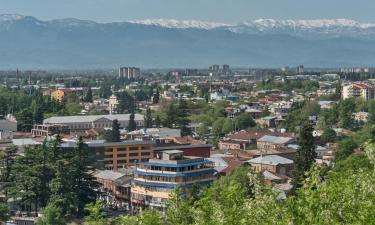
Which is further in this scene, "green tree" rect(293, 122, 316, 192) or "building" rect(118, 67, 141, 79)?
"building" rect(118, 67, 141, 79)

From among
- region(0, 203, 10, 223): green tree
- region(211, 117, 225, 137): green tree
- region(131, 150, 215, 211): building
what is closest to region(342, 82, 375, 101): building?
region(211, 117, 225, 137): green tree

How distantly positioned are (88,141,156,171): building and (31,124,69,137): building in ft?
24.5

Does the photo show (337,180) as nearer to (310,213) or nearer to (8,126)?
(310,213)

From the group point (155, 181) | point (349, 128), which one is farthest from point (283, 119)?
point (155, 181)

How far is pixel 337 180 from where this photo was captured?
11578mm

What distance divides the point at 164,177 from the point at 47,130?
59.6ft

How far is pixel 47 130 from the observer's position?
4244 centimetres

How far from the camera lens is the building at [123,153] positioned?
34.7 meters

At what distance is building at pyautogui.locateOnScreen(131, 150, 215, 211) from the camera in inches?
999

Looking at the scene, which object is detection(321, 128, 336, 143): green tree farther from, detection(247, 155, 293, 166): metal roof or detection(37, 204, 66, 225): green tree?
detection(37, 204, 66, 225): green tree

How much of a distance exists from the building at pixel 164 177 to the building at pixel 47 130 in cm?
1602

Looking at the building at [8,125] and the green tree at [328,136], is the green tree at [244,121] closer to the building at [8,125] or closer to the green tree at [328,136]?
the green tree at [328,136]

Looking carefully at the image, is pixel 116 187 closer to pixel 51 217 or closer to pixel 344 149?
pixel 51 217

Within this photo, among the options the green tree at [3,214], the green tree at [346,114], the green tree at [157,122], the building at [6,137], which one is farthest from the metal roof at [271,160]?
the green tree at [346,114]
